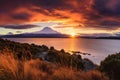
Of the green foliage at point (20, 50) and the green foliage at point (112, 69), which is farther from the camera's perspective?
the green foliage at point (20, 50)

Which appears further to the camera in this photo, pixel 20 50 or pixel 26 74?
pixel 20 50

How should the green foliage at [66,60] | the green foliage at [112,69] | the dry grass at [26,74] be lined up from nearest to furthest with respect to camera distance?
the dry grass at [26,74] → the green foliage at [112,69] → the green foliage at [66,60]

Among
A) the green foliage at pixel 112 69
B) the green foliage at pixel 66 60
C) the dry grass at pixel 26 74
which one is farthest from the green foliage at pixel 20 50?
the green foliage at pixel 112 69

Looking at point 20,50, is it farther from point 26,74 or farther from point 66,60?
point 26,74

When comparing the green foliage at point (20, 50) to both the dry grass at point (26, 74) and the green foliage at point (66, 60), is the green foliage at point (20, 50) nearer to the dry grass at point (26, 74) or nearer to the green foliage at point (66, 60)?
the dry grass at point (26, 74)

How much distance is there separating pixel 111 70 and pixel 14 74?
4.43 m

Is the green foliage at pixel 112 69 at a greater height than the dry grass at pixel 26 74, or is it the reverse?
the dry grass at pixel 26 74

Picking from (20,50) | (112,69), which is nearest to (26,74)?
(112,69)

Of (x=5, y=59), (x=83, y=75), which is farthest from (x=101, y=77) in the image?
(x=5, y=59)

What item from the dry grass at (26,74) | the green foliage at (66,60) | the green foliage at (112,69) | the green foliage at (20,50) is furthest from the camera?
the green foliage at (66,60)

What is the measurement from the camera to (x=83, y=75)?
792 centimetres

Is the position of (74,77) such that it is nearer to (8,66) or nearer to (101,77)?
(101,77)

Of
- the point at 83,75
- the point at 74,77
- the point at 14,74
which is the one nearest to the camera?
the point at 14,74

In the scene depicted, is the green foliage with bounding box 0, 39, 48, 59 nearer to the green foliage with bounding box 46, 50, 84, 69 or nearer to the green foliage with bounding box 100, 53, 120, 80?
the green foliage with bounding box 46, 50, 84, 69
